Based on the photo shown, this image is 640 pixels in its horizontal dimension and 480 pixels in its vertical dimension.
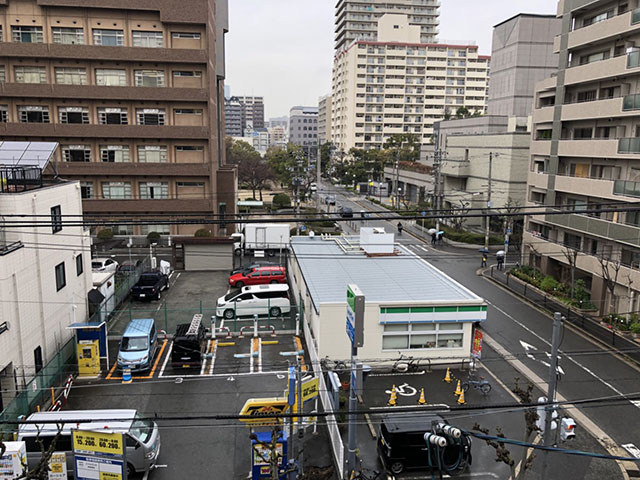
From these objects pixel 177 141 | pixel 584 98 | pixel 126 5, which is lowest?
pixel 177 141

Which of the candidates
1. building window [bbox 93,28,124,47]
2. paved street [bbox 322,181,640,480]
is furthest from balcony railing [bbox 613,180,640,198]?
building window [bbox 93,28,124,47]

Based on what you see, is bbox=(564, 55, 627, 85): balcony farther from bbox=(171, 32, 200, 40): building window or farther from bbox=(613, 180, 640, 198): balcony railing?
bbox=(171, 32, 200, 40): building window

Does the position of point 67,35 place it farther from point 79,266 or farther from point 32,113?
point 79,266

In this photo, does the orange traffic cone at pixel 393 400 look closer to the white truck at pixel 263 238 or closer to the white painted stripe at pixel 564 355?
the white painted stripe at pixel 564 355

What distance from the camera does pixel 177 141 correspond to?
3753 cm

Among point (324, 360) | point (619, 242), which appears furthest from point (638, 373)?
point (324, 360)

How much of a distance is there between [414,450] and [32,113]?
119 feet

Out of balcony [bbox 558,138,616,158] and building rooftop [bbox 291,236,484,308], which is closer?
building rooftop [bbox 291,236,484,308]

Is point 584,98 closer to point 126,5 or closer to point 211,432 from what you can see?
point 211,432

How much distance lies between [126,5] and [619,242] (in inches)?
1332

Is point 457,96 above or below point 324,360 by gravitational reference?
above

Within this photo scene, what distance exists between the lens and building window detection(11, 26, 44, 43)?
35469 mm

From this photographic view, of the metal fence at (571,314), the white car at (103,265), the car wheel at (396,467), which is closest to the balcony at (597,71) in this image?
the metal fence at (571,314)

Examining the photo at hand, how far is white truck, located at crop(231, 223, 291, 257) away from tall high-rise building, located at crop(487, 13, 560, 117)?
2584 centimetres
